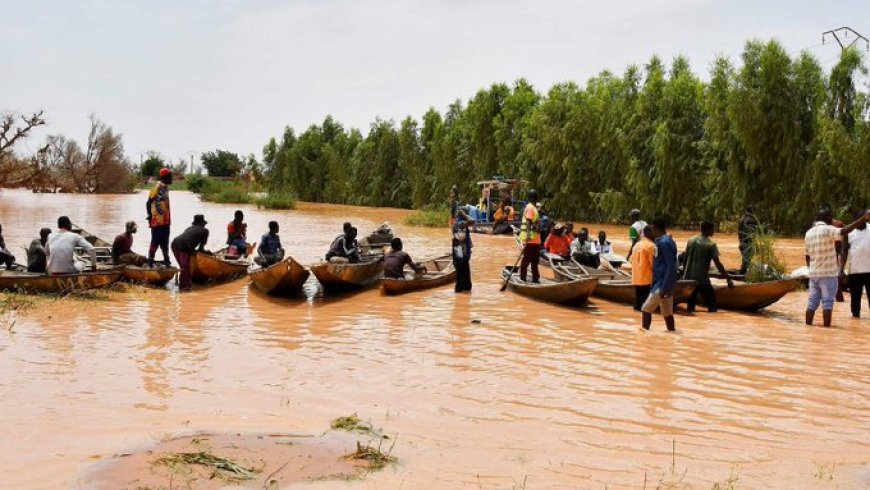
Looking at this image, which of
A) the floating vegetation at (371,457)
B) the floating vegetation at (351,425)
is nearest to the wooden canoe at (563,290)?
the floating vegetation at (351,425)

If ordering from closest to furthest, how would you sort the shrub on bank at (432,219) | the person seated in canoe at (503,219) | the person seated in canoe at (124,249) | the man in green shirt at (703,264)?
the man in green shirt at (703,264)
the person seated in canoe at (124,249)
the person seated in canoe at (503,219)
the shrub on bank at (432,219)

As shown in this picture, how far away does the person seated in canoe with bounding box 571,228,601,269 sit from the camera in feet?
45.9

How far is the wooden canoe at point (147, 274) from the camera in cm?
1270

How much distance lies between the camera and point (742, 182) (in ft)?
86.3

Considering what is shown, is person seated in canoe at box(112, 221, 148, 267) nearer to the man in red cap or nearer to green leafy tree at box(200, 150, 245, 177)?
the man in red cap

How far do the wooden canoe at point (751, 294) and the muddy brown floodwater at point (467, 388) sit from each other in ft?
0.94

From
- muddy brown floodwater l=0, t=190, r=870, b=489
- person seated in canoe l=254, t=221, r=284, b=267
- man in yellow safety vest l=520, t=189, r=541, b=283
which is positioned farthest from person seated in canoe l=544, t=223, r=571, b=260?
person seated in canoe l=254, t=221, r=284, b=267

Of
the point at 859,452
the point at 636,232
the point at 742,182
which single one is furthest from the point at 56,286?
the point at 742,182

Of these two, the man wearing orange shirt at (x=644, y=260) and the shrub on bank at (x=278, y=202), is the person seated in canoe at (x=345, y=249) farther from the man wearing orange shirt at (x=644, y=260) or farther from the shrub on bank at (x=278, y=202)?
the shrub on bank at (x=278, y=202)

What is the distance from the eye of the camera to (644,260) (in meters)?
9.73

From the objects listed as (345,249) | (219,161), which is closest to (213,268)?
(345,249)

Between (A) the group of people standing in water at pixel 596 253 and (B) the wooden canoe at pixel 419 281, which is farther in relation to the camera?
(B) the wooden canoe at pixel 419 281

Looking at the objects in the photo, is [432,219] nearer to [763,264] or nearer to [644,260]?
[763,264]

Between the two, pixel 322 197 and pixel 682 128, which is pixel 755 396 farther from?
pixel 322 197
